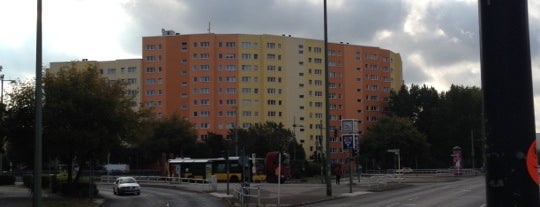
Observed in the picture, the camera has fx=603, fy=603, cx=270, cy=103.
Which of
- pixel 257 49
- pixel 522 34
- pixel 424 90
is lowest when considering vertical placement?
pixel 522 34

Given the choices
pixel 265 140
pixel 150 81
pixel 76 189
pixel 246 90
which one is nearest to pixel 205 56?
pixel 246 90

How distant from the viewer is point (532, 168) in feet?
9.64

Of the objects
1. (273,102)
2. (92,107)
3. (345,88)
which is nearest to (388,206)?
(92,107)

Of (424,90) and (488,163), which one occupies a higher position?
(424,90)

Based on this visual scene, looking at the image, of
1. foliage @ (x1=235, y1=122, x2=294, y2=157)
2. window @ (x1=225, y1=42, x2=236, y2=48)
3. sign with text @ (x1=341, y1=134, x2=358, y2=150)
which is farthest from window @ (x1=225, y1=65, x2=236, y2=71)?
sign with text @ (x1=341, y1=134, x2=358, y2=150)

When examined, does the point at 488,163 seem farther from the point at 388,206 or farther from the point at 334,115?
the point at 334,115

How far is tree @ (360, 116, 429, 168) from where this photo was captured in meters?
105

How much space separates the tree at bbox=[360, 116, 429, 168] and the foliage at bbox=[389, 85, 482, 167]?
746 centimetres

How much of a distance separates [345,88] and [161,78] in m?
43.0

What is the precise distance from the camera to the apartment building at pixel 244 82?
433ft

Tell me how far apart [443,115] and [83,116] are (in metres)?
101

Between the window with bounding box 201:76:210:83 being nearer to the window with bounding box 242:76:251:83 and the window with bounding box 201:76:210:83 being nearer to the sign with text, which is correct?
the window with bounding box 242:76:251:83

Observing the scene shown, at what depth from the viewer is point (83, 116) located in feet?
129

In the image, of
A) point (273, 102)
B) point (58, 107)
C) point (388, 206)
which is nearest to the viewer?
point (388, 206)
